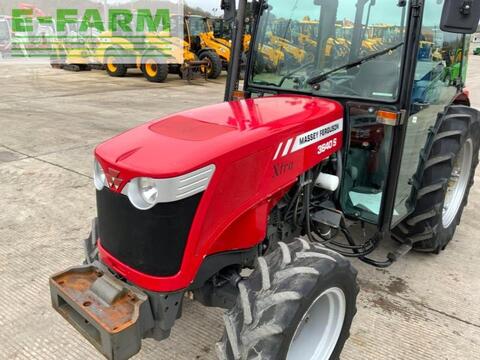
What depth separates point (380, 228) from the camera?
9.00 ft

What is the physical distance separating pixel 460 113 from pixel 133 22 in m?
13.8

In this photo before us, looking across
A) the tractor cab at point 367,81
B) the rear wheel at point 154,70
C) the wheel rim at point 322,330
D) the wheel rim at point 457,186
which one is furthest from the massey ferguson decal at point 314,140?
the rear wheel at point 154,70

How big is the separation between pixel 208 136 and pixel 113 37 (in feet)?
46.8

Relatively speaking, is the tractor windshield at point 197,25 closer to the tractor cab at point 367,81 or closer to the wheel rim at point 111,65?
the wheel rim at point 111,65

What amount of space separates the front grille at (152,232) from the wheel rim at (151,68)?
12702 mm

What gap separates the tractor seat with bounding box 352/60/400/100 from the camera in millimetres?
2459

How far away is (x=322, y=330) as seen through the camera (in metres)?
2.12

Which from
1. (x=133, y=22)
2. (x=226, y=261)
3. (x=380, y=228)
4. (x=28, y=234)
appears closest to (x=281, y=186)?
(x=226, y=261)

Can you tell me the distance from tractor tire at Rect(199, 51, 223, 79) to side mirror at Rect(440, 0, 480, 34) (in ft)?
41.9

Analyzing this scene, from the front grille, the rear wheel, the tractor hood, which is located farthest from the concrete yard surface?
the rear wheel

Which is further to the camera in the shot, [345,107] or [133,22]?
[133,22]

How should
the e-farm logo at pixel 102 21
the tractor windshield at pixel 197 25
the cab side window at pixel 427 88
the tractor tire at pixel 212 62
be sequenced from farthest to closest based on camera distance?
the tractor windshield at pixel 197 25 → the e-farm logo at pixel 102 21 → the tractor tire at pixel 212 62 → the cab side window at pixel 427 88

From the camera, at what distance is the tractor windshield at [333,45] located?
248cm

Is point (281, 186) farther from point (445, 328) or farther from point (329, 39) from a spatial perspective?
point (445, 328)
